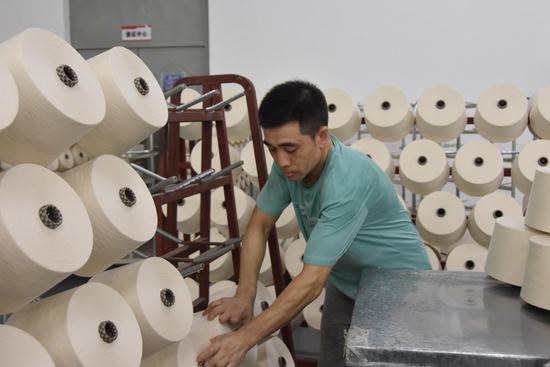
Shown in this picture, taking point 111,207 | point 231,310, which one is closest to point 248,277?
point 231,310

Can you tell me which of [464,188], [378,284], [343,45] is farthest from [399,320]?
[343,45]

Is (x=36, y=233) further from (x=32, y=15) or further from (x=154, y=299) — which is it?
(x=32, y=15)

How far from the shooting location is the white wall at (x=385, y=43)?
3971 mm

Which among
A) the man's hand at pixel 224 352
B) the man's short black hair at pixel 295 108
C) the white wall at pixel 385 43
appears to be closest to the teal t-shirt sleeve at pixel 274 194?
the man's short black hair at pixel 295 108

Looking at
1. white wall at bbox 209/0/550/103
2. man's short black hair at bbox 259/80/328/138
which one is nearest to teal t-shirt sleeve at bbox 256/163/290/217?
man's short black hair at bbox 259/80/328/138

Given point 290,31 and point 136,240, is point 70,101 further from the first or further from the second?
point 290,31

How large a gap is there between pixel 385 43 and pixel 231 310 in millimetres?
3065

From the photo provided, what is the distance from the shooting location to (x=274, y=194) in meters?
1.99

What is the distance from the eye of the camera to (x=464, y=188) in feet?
10.4

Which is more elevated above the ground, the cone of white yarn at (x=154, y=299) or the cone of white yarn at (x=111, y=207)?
the cone of white yarn at (x=111, y=207)

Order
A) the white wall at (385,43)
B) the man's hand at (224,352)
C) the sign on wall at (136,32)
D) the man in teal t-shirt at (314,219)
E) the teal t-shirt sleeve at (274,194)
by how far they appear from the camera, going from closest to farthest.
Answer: the man's hand at (224,352)
the man in teal t-shirt at (314,219)
the teal t-shirt sleeve at (274,194)
the white wall at (385,43)
the sign on wall at (136,32)

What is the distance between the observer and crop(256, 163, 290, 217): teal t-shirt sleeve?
196cm

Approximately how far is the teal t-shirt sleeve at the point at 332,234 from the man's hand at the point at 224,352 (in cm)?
31

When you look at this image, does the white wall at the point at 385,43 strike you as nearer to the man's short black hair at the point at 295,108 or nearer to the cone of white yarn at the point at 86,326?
the man's short black hair at the point at 295,108
